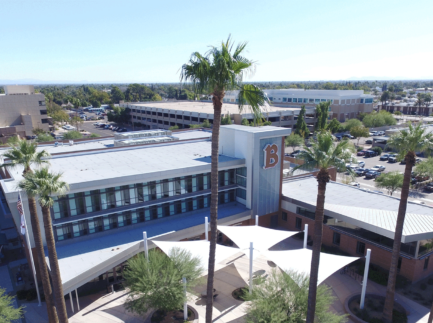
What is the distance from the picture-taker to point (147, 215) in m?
29.8

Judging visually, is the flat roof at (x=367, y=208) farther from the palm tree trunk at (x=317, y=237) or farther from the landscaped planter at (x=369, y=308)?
the palm tree trunk at (x=317, y=237)

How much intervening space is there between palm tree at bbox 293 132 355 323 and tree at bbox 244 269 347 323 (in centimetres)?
114

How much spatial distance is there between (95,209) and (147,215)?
190 inches

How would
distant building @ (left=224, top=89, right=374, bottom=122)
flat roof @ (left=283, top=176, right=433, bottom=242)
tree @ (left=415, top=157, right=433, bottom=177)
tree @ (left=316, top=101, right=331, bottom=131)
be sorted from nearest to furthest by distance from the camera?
flat roof @ (left=283, top=176, right=433, bottom=242) < tree @ (left=415, top=157, right=433, bottom=177) < tree @ (left=316, top=101, right=331, bottom=131) < distant building @ (left=224, top=89, right=374, bottom=122)

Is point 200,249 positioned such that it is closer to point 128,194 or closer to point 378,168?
point 128,194

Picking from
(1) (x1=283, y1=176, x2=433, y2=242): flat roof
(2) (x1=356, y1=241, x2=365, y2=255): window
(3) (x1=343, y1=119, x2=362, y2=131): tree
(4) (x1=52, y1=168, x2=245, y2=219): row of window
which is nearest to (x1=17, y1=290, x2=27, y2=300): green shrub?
(4) (x1=52, y1=168, x2=245, y2=219): row of window

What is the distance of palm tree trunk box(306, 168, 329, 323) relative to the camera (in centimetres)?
1579

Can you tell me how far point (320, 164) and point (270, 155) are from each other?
1646 centimetres

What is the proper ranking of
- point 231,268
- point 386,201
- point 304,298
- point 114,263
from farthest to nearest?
point 386,201 → point 231,268 → point 114,263 → point 304,298

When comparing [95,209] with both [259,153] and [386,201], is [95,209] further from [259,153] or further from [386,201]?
[386,201]

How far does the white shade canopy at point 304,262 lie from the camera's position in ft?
70.7

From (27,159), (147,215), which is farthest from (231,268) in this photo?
(27,159)

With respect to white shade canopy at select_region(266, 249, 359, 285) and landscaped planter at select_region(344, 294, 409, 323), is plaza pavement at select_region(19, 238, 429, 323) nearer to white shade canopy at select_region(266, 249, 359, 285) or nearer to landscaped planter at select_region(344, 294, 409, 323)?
landscaped planter at select_region(344, 294, 409, 323)

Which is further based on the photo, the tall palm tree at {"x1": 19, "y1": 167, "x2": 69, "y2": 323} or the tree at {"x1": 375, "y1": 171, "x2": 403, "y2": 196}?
the tree at {"x1": 375, "y1": 171, "x2": 403, "y2": 196}
